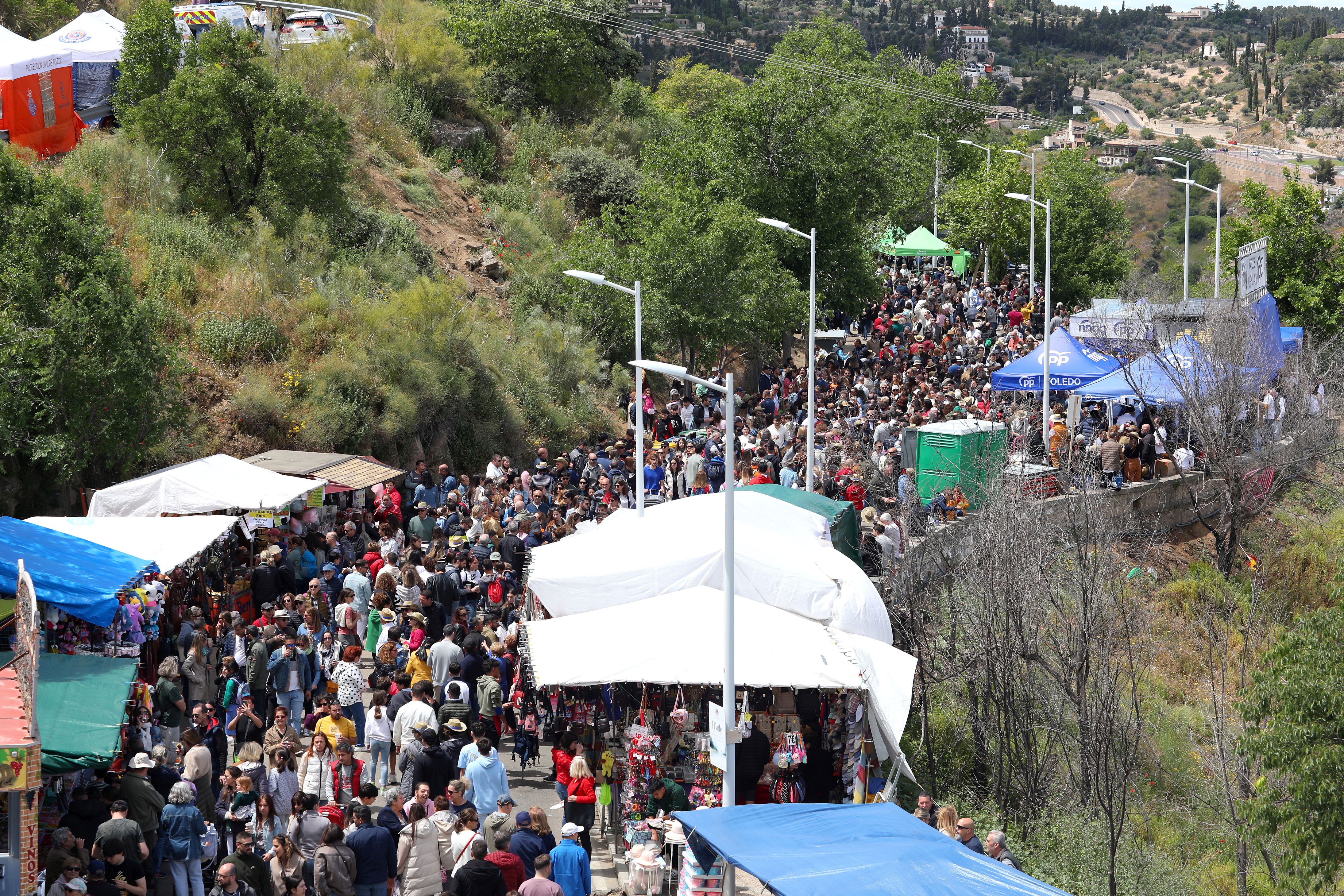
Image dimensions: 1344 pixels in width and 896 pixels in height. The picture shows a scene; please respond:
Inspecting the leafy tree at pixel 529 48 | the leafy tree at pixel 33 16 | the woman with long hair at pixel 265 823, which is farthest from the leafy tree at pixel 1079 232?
the woman with long hair at pixel 265 823

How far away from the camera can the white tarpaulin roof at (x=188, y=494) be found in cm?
1802

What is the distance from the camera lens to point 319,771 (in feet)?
39.1

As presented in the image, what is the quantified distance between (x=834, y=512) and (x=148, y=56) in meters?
21.4

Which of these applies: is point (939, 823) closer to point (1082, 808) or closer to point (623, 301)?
point (1082, 808)

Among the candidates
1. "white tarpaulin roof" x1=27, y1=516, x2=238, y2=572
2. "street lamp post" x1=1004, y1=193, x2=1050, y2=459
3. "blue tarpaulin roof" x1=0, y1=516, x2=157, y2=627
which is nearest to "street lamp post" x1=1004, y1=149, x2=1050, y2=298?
"street lamp post" x1=1004, y1=193, x2=1050, y2=459

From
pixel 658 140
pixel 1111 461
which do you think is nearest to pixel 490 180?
pixel 658 140

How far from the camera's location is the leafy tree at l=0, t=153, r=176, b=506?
64.4 ft

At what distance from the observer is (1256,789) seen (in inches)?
679

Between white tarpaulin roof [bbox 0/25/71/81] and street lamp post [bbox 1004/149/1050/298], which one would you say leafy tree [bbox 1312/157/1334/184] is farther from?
white tarpaulin roof [bbox 0/25/71/81]

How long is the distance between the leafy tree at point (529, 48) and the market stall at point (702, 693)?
38.3 metres

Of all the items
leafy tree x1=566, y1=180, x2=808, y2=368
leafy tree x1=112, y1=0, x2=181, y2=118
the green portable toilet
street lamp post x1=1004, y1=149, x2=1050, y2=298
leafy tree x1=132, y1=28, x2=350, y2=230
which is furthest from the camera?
street lamp post x1=1004, y1=149, x2=1050, y2=298

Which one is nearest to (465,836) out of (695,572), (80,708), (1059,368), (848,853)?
(848,853)

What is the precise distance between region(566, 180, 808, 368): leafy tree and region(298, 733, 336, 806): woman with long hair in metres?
23.2

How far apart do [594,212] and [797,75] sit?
9247 mm
